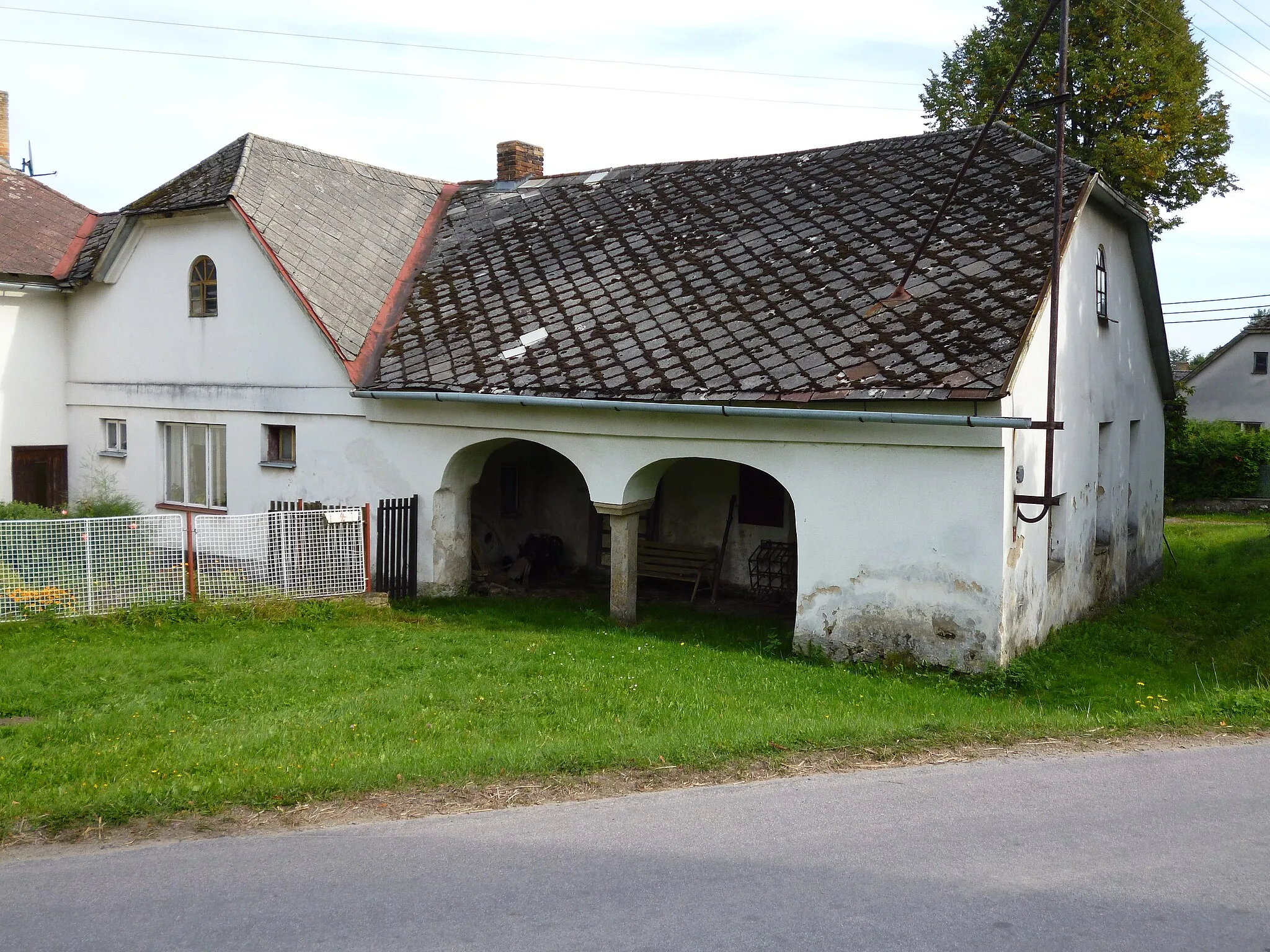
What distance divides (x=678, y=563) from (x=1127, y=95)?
1550 centimetres

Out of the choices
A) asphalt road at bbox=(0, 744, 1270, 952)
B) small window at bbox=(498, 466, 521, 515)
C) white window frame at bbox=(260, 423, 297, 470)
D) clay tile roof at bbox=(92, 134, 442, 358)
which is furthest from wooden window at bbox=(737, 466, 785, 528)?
asphalt road at bbox=(0, 744, 1270, 952)

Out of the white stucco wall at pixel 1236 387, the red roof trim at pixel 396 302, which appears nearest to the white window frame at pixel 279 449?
the red roof trim at pixel 396 302

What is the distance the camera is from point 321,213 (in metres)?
16.3

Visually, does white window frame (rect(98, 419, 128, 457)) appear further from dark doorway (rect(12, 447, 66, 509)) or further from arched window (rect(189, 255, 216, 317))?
arched window (rect(189, 255, 216, 317))

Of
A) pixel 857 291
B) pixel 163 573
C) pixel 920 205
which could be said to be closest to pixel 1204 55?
pixel 920 205

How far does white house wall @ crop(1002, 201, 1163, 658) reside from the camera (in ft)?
36.3

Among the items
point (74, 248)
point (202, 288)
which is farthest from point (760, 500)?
point (74, 248)

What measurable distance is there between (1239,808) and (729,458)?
21.4ft

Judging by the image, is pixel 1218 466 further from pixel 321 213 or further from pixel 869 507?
pixel 321 213

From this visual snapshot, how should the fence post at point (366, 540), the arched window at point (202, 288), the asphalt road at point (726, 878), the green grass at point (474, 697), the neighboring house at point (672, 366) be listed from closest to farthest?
the asphalt road at point (726, 878)
the green grass at point (474, 697)
the neighboring house at point (672, 366)
the fence post at point (366, 540)
the arched window at point (202, 288)

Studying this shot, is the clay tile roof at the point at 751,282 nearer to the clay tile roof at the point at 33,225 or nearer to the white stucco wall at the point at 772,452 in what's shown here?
the white stucco wall at the point at 772,452

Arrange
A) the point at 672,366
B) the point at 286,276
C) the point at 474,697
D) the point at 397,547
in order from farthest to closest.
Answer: the point at 286,276 → the point at 397,547 → the point at 672,366 → the point at 474,697

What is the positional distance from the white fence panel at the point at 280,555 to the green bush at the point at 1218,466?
97.9ft

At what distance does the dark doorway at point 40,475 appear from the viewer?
17.5 meters
